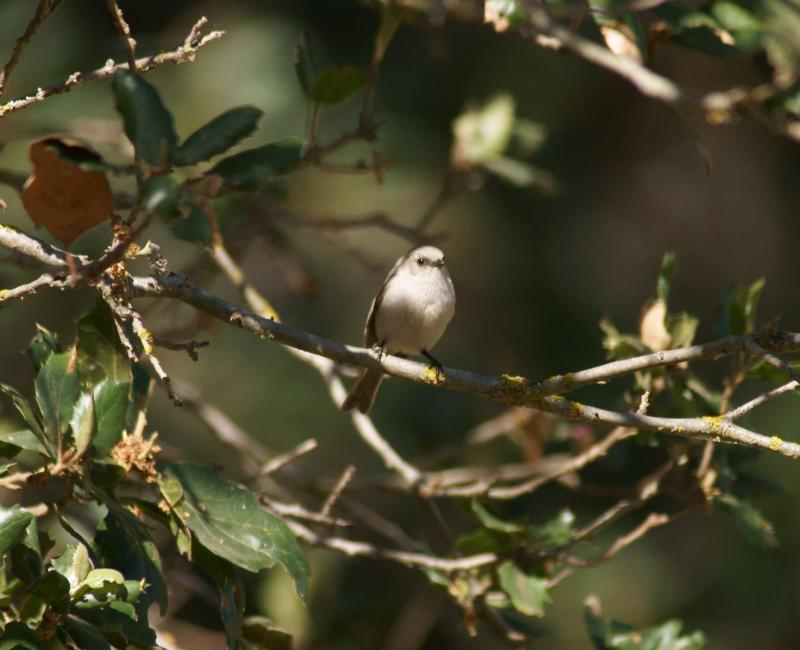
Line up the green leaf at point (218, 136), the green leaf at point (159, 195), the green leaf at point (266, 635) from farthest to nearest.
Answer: the green leaf at point (266, 635) → the green leaf at point (218, 136) → the green leaf at point (159, 195)

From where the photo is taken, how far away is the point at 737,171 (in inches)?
307

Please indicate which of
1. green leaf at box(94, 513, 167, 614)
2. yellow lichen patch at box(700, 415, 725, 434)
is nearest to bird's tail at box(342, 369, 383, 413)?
green leaf at box(94, 513, 167, 614)

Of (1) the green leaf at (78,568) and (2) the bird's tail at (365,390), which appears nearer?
(1) the green leaf at (78,568)

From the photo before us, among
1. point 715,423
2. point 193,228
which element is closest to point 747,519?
point 715,423

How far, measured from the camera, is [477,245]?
7.05 m

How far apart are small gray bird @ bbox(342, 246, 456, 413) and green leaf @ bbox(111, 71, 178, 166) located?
1995 mm

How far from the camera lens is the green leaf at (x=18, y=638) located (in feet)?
6.52

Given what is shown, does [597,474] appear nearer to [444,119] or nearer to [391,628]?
[391,628]

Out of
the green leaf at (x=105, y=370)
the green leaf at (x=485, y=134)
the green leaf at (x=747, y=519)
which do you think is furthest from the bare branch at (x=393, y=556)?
the green leaf at (x=485, y=134)

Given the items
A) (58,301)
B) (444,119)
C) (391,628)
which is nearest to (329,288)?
(444,119)

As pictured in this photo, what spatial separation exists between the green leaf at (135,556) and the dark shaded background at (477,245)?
1760 millimetres

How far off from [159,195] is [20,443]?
0.77 meters

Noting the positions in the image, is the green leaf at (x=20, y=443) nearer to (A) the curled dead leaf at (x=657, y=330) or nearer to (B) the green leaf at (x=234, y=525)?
(B) the green leaf at (x=234, y=525)

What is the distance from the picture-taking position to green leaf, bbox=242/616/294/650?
108 inches
